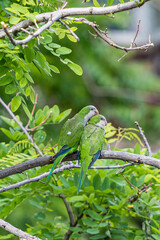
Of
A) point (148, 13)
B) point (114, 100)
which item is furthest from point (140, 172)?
point (148, 13)

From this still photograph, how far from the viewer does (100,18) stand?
322 cm

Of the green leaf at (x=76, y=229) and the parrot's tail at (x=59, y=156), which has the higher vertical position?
the parrot's tail at (x=59, y=156)

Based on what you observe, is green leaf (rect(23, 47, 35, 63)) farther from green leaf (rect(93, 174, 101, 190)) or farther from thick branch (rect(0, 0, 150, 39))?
green leaf (rect(93, 174, 101, 190))

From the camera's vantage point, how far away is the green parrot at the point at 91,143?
1.27m

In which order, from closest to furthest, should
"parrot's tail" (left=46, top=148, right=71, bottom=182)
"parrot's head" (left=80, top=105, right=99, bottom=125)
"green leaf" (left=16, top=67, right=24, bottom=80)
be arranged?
"green leaf" (left=16, top=67, right=24, bottom=80), "parrot's tail" (left=46, top=148, right=71, bottom=182), "parrot's head" (left=80, top=105, right=99, bottom=125)

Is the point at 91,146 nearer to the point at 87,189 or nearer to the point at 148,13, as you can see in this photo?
the point at 87,189

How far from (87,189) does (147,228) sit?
0.24 m

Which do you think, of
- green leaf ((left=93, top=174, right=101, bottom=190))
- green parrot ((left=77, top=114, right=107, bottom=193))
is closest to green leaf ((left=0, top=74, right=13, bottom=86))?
green parrot ((left=77, top=114, right=107, bottom=193))

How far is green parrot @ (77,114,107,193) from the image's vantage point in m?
1.27

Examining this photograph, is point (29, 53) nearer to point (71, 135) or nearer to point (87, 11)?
point (87, 11)

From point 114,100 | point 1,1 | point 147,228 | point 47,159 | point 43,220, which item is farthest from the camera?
point 114,100

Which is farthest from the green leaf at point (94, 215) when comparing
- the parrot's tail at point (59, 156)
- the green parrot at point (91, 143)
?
the parrot's tail at point (59, 156)

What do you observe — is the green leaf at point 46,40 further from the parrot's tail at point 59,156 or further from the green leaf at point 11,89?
the parrot's tail at point 59,156

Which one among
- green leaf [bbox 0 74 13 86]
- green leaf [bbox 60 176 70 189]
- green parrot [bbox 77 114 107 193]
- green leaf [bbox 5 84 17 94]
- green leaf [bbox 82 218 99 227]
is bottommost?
green leaf [bbox 82 218 99 227]
